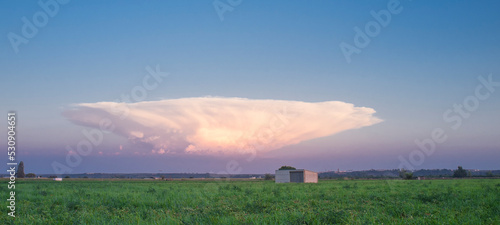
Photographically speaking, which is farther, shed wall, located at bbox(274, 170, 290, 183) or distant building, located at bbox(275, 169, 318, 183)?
shed wall, located at bbox(274, 170, 290, 183)

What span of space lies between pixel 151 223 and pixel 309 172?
71.9m

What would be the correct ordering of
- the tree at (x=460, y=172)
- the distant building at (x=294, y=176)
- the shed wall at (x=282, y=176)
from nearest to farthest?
the distant building at (x=294, y=176), the shed wall at (x=282, y=176), the tree at (x=460, y=172)

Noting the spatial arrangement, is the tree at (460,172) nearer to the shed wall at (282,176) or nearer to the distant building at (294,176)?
the distant building at (294,176)

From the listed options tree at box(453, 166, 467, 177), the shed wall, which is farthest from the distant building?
tree at box(453, 166, 467, 177)

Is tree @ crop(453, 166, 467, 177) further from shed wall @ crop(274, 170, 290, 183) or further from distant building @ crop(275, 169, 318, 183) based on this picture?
shed wall @ crop(274, 170, 290, 183)

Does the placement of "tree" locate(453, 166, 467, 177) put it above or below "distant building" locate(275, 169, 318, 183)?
below

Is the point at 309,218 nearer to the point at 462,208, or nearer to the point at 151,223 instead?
the point at 151,223

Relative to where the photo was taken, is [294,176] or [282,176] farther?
[282,176]

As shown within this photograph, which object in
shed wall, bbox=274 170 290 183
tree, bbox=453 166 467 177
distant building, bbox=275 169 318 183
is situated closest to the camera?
distant building, bbox=275 169 318 183

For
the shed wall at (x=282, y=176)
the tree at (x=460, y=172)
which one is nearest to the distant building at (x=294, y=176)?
the shed wall at (x=282, y=176)

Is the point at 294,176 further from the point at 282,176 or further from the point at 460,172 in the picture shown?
the point at 460,172

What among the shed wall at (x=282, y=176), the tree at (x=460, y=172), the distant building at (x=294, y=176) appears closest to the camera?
the distant building at (x=294, y=176)

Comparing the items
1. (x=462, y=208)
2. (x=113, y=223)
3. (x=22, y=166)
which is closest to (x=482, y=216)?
(x=462, y=208)

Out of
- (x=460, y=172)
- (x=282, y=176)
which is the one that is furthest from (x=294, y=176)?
(x=460, y=172)
